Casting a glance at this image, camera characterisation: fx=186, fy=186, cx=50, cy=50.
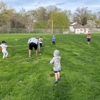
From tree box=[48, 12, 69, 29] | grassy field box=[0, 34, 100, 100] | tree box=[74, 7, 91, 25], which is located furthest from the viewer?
tree box=[74, 7, 91, 25]

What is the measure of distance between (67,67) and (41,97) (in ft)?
12.7

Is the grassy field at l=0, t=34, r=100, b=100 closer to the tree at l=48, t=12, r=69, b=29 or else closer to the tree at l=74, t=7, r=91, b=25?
the tree at l=48, t=12, r=69, b=29

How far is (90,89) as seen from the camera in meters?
6.74

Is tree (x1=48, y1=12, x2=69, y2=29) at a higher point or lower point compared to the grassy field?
higher

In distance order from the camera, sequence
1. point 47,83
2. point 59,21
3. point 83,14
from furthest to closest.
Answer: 1. point 83,14
2. point 59,21
3. point 47,83

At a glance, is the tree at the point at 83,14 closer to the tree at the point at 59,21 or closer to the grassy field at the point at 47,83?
the tree at the point at 59,21

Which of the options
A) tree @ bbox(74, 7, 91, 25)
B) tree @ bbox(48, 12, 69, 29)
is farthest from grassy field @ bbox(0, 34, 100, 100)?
tree @ bbox(74, 7, 91, 25)

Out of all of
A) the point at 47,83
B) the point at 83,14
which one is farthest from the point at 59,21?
the point at 47,83

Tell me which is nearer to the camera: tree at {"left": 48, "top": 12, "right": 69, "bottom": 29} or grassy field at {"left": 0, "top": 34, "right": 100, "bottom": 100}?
grassy field at {"left": 0, "top": 34, "right": 100, "bottom": 100}

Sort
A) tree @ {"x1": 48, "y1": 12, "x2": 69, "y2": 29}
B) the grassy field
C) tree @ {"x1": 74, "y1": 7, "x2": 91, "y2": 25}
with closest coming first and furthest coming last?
the grassy field → tree @ {"x1": 48, "y1": 12, "x2": 69, "y2": 29} → tree @ {"x1": 74, "y1": 7, "x2": 91, "y2": 25}

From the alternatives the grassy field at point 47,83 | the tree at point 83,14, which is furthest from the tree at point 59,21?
the grassy field at point 47,83

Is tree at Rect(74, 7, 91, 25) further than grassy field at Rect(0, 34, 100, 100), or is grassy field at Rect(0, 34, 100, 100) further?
tree at Rect(74, 7, 91, 25)

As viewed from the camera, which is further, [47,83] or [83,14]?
[83,14]

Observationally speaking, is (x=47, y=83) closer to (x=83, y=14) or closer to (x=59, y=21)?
(x=59, y=21)
